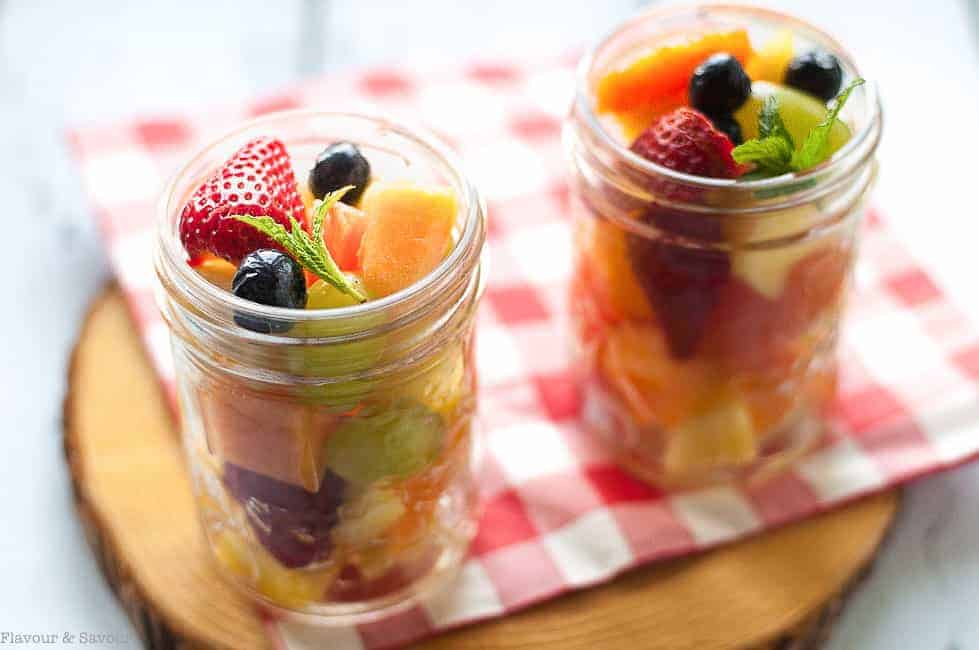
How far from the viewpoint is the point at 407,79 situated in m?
1.72

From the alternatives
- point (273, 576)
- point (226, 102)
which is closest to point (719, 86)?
point (273, 576)

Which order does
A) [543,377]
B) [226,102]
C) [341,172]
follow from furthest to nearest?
[226,102] < [543,377] < [341,172]

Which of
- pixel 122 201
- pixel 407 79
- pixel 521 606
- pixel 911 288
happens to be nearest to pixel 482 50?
pixel 407 79

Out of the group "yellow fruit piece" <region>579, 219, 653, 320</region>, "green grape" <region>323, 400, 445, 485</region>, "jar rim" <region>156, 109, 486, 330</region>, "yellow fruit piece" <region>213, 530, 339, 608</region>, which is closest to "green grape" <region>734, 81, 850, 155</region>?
"yellow fruit piece" <region>579, 219, 653, 320</region>

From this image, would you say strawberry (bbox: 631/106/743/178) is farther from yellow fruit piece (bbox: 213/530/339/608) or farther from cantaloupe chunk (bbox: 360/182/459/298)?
yellow fruit piece (bbox: 213/530/339/608)

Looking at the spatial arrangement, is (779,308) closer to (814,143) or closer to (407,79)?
(814,143)

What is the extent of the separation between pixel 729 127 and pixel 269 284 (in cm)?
43

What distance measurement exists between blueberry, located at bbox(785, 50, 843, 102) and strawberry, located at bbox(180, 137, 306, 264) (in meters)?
0.45

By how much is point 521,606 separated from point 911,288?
2.04 feet

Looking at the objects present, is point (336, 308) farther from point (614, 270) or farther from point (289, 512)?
point (614, 270)

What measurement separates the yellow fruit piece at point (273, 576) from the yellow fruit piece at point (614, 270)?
1.17 feet

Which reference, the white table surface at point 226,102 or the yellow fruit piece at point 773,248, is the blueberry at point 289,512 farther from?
the yellow fruit piece at point 773,248

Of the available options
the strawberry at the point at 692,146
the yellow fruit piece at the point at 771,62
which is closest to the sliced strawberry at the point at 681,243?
the strawberry at the point at 692,146

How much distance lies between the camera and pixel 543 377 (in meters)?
1.37
